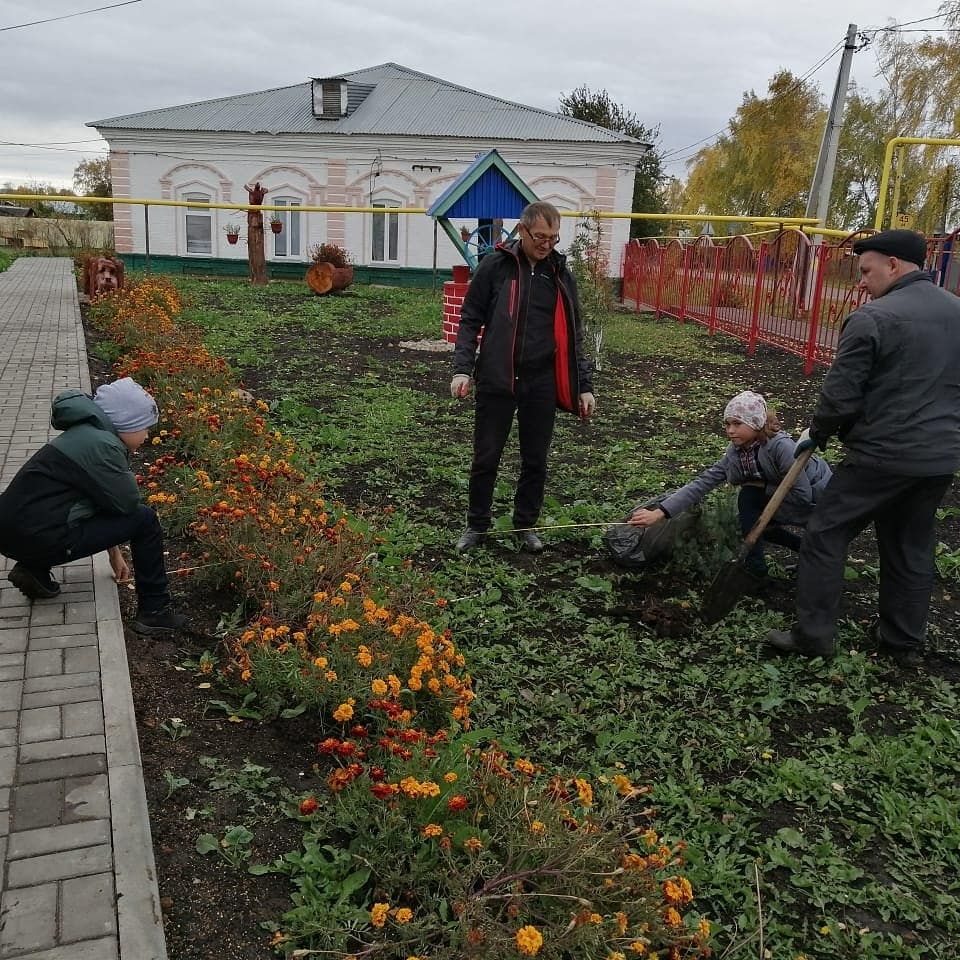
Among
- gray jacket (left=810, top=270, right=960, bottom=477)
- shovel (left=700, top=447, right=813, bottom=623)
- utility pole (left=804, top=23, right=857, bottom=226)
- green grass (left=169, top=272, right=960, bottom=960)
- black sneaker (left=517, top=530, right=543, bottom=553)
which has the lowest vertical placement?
green grass (left=169, top=272, right=960, bottom=960)

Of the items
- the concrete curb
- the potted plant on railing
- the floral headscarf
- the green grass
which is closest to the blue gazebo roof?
the green grass

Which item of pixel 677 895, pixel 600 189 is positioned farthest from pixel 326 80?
pixel 677 895

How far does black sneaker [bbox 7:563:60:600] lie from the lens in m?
3.59

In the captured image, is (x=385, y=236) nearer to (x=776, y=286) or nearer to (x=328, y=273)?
(x=328, y=273)

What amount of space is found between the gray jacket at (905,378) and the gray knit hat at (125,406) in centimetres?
268

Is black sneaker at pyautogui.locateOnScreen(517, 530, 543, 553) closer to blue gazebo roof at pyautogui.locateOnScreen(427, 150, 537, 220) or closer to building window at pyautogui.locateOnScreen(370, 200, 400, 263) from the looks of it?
blue gazebo roof at pyautogui.locateOnScreen(427, 150, 537, 220)

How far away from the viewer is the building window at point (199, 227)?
25969 millimetres

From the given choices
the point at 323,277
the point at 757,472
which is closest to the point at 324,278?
the point at 323,277

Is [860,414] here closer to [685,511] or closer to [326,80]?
[685,511]

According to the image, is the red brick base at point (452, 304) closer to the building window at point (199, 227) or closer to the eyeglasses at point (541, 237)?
the eyeglasses at point (541, 237)

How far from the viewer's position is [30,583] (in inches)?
141

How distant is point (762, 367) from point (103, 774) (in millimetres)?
10045

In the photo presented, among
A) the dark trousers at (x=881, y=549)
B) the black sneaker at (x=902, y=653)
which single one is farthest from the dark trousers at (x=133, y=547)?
the black sneaker at (x=902, y=653)

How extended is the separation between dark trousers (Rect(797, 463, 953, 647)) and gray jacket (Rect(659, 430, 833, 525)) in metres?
0.48
